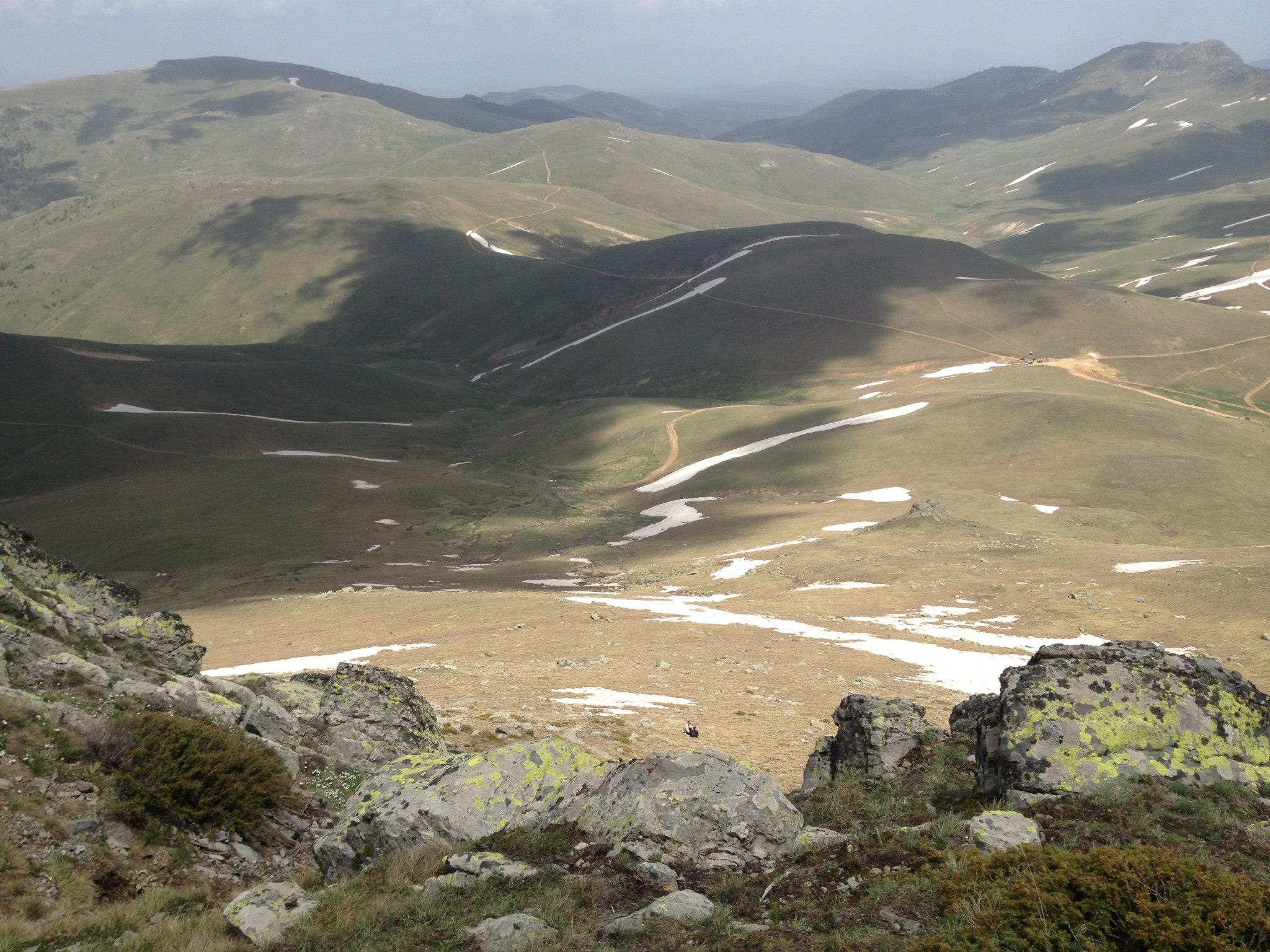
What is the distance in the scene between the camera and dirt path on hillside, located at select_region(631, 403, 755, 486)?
265ft

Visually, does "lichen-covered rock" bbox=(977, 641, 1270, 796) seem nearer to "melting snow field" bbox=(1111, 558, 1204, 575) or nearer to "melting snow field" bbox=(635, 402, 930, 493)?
"melting snow field" bbox=(1111, 558, 1204, 575)

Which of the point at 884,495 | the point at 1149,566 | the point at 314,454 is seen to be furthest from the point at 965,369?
the point at 314,454

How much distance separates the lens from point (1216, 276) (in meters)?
159

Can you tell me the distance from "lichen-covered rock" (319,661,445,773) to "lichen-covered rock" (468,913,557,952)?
23.3ft

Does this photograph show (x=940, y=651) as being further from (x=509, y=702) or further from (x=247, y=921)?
(x=247, y=921)

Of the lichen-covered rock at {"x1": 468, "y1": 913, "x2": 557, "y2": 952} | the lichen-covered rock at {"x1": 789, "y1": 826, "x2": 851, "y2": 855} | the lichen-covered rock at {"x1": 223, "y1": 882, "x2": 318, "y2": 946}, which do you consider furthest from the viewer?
the lichen-covered rock at {"x1": 789, "y1": 826, "x2": 851, "y2": 855}

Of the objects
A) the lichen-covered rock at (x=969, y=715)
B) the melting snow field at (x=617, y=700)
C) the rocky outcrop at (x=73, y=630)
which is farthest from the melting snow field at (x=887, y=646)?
the rocky outcrop at (x=73, y=630)

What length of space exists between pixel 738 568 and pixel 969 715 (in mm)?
32392

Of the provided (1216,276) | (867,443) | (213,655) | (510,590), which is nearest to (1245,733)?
(213,655)

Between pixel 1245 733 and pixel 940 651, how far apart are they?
19.1 metres

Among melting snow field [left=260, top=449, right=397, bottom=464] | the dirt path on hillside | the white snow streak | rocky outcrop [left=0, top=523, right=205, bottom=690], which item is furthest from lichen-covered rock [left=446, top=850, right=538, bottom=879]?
the white snow streak

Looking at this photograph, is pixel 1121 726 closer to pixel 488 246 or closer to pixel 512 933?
pixel 512 933

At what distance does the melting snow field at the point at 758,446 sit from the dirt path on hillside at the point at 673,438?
1.88 meters

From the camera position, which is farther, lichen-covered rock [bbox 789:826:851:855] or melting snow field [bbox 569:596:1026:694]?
melting snow field [bbox 569:596:1026:694]
